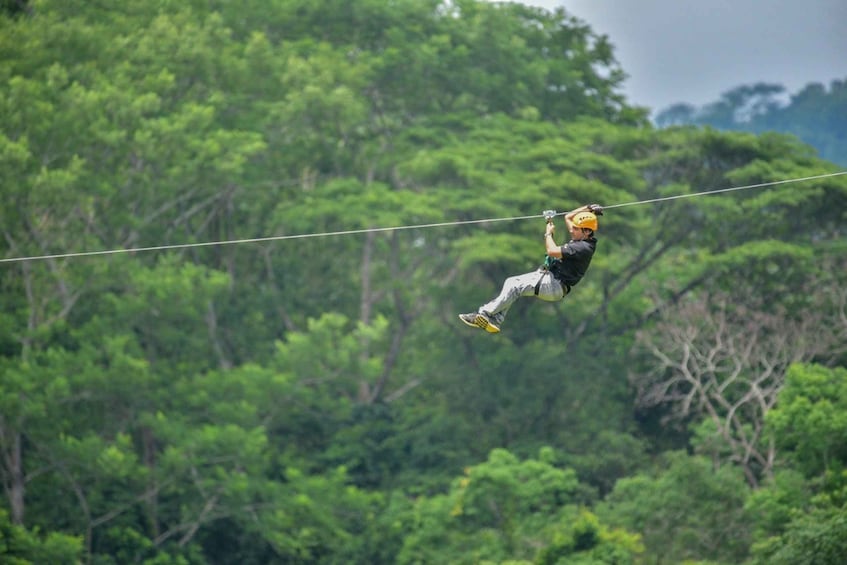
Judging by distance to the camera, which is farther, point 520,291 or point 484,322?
point 484,322

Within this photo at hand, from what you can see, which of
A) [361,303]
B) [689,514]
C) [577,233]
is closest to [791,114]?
[361,303]

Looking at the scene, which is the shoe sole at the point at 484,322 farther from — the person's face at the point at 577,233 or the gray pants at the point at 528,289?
the person's face at the point at 577,233

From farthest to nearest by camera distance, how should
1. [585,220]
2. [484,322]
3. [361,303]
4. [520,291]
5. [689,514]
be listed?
[361,303], [689,514], [484,322], [520,291], [585,220]

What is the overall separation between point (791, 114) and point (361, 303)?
149 ft

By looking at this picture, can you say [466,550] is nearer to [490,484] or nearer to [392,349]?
[490,484]

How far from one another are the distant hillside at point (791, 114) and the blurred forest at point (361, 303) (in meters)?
33.0

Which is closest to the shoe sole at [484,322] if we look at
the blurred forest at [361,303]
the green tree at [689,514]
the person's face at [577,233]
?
the person's face at [577,233]

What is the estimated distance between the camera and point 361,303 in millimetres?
29328

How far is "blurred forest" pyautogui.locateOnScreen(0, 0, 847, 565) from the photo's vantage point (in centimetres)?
2453

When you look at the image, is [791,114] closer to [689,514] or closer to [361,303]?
[361,303]

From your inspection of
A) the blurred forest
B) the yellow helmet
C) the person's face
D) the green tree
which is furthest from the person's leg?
the blurred forest

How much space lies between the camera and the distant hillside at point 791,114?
6631 cm

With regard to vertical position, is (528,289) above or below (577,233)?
below

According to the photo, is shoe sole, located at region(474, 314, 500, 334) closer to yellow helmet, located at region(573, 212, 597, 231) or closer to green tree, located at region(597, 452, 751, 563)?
yellow helmet, located at region(573, 212, 597, 231)
